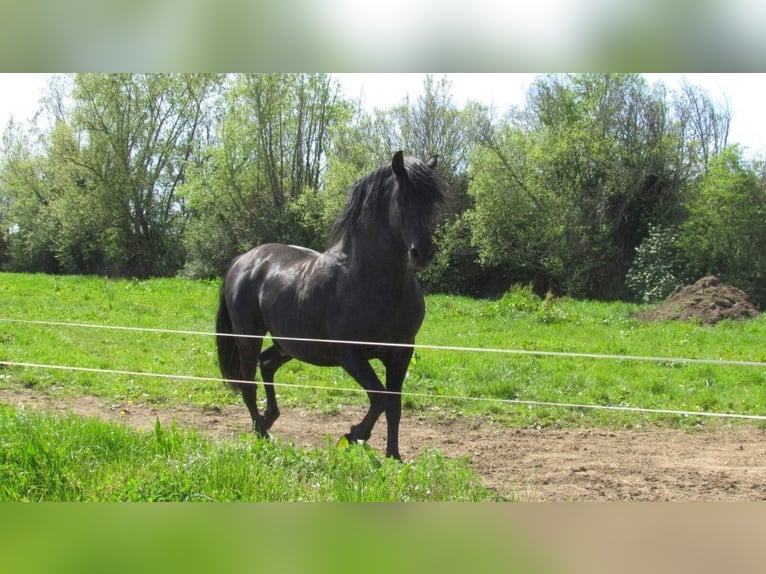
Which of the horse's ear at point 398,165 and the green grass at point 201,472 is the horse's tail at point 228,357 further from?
the horse's ear at point 398,165

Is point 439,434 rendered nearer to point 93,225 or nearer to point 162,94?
Result: point 93,225

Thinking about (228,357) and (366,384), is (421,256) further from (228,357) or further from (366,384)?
(228,357)

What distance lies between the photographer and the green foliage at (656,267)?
1744 centimetres

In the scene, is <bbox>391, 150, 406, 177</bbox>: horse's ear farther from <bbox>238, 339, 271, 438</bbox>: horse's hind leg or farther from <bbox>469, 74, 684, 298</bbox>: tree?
<bbox>469, 74, 684, 298</bbox>: tree

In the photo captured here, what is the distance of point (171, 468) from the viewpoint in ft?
13.2

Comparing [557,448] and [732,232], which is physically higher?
[732,232]

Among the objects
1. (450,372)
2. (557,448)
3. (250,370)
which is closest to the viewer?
(557,448)

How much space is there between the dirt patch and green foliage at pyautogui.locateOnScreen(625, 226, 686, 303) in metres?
11.8

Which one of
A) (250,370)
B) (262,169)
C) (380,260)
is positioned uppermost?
(262,169)

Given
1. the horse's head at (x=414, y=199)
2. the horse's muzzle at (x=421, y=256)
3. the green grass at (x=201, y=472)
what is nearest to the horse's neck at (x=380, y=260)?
the horse's head at (x=414, y=199)

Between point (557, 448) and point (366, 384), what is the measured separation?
2.00 metres

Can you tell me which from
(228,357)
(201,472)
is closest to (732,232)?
(228,357)

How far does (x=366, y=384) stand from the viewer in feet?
14.8

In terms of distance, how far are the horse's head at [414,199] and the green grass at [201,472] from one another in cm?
129
